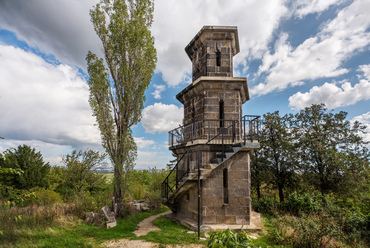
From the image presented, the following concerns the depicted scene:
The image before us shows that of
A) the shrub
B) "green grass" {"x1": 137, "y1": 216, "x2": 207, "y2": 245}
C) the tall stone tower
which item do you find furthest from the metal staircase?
the shrub

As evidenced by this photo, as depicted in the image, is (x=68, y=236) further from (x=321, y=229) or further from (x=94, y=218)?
(x=321, y=229)

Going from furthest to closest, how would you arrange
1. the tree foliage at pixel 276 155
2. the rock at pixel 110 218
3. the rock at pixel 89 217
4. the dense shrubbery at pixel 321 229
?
the tree foliage at pixel 276 155, the rock at pixel 89 217, the rock at pixel 110 218, the dense shrubbery at pixel 321 229

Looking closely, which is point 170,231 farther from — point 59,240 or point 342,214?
point 342,214

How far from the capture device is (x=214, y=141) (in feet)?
29.6

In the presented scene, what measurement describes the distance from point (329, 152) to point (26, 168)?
21503mm

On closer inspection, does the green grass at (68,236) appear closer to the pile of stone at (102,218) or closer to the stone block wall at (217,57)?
the pile of stone at (102,218)

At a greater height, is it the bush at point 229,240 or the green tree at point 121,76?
the green tree at point 121,76

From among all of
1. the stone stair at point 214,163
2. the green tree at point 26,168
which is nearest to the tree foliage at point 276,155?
the stone stair at point 214,163

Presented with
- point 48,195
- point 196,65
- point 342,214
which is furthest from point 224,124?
point 48,195

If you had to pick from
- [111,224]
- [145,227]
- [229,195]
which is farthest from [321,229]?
[111,224]

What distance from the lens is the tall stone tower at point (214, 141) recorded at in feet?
27.8

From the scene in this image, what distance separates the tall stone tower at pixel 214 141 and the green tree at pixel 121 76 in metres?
2.42

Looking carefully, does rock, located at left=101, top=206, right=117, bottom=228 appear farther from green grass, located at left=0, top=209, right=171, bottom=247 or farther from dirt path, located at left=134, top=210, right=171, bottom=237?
dirt path, located at left=134, top=210, right=171, bottom=237

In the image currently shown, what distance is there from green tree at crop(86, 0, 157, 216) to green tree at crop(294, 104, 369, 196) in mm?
11298
